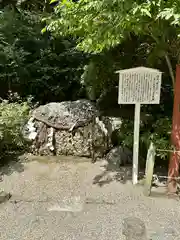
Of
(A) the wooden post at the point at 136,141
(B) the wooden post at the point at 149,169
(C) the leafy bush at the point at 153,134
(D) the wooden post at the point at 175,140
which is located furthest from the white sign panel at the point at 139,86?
(B) the wooden post at the point at 149,169

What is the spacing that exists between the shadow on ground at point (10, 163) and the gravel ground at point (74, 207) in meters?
0.02

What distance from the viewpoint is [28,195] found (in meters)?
3.32

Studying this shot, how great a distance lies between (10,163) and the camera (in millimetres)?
4074

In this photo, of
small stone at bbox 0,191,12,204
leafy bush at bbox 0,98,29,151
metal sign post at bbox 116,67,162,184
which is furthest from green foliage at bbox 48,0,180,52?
small stone at bbox 0,191,12,204

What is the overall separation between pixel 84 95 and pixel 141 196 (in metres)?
3.25

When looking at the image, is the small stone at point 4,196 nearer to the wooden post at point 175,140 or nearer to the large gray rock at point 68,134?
the large gray rock at point 68,134

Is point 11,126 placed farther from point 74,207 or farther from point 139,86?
point 139,86

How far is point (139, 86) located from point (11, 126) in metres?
2.21

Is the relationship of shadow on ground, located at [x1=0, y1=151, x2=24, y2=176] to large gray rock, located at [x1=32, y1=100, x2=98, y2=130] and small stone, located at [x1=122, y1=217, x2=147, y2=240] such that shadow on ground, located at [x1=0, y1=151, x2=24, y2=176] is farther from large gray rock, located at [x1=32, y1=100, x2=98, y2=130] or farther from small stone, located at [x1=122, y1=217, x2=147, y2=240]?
small stone, located at [x1=122, y1=217, x2=147, y2=240]

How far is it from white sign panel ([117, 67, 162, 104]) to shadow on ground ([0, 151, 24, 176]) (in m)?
1.96

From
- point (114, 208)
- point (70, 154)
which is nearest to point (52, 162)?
point (70, 154)

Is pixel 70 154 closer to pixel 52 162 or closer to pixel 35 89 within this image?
pixel 52 162

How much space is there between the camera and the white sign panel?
10.5 feet

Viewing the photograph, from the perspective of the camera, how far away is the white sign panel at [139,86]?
3207mm
